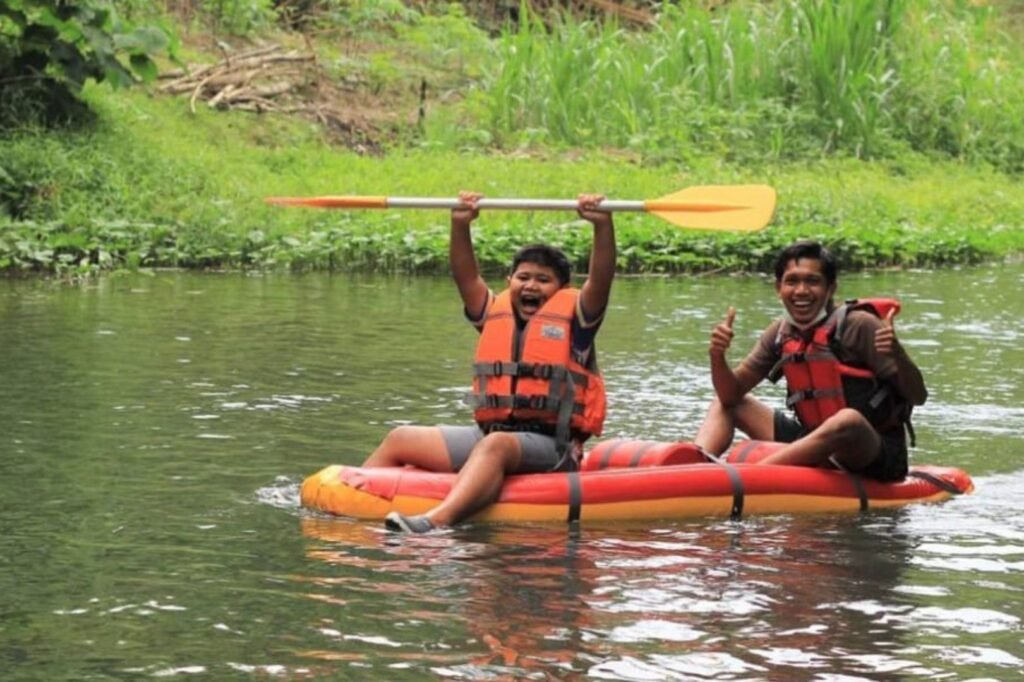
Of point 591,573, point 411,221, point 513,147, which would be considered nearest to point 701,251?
point 411,221

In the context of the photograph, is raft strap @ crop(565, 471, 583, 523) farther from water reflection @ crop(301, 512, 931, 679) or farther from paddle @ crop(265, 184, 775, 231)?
paddle @ crop(265, 184, 775, 231)

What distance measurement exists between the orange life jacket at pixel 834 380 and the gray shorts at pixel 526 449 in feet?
2.65

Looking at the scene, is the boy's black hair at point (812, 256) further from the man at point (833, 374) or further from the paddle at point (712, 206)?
the paddle at point (712, 206)

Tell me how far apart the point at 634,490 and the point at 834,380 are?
0.82m

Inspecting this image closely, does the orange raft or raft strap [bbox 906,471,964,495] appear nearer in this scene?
the orange raft

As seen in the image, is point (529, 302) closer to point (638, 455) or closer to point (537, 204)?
point (537, 204)

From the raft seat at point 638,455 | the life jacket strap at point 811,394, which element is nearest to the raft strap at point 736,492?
the raft seat at point 638,455

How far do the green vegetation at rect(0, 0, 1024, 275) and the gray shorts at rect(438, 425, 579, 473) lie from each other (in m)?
6.71

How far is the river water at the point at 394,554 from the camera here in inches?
189

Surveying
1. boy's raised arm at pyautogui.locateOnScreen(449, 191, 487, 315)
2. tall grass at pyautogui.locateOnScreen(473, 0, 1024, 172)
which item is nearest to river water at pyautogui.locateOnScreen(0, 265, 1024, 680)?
boy's raised arm at pyautogui.locateOnScreen(449, 191, 487, 315)

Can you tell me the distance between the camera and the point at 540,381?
21.4 ft

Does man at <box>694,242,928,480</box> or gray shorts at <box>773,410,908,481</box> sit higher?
man at <box>694,242,928,480</box>

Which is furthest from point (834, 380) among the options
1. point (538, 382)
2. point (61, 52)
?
point (61, 52)

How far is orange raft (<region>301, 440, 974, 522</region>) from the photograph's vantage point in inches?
250
